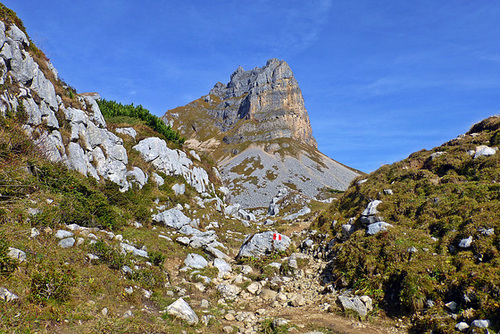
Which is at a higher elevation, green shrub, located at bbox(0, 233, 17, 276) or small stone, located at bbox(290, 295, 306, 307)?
green shrub, located at bbox(0, 233, 17, 276)

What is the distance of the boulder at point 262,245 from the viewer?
54.1 ft

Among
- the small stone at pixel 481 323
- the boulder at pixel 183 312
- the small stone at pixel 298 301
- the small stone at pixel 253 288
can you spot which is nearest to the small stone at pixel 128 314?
the boulder at pixel 183 312

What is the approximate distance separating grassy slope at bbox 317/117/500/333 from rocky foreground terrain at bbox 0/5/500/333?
6cm

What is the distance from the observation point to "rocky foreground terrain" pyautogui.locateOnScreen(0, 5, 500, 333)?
23.6 feet

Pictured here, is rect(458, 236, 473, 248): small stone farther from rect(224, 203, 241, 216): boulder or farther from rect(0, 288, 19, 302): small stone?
rect(224, 203, 241, 216): boulder

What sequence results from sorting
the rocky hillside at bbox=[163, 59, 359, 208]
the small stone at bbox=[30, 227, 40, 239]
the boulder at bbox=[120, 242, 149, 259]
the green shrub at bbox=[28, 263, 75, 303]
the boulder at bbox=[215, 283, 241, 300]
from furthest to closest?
the rocky hillside at bbox=[163, 59, 359, 208], the boulder at bbox=[120, 242, 149, 259], the boulder at bbox=[215, 283, 241, 300], the small stone at bbox=[30, 227, 40, 239], the green shrub at bbox=[28, 263, 75, 303]

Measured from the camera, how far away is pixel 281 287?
12000mm

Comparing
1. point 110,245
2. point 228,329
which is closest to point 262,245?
point 228,329

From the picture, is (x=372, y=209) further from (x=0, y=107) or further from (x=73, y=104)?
(x=73, y=104)

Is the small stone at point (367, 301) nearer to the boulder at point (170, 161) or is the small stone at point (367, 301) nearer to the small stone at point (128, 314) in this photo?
the small stone at point (128, 314)

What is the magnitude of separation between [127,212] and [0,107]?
856cm

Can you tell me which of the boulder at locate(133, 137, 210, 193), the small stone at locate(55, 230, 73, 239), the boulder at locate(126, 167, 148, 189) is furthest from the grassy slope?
the boulder at locate(133, 137, 210, 193)

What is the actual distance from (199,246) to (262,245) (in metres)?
4.19

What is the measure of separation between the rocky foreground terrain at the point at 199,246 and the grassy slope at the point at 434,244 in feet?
0.18
